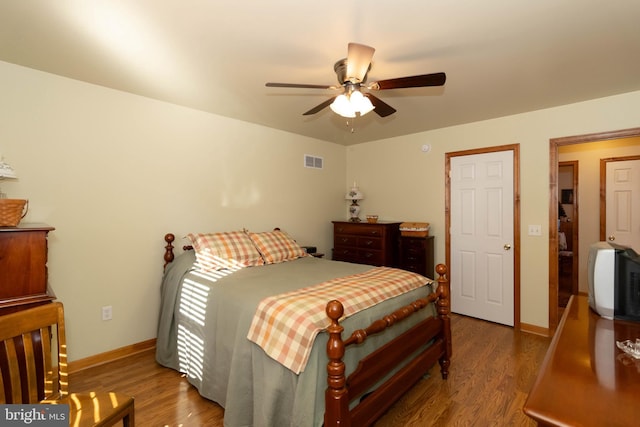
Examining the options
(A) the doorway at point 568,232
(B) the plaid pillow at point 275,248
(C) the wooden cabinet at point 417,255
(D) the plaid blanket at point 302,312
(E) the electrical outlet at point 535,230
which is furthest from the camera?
(A) the doorway at point 568,232

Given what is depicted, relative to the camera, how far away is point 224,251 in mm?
2891

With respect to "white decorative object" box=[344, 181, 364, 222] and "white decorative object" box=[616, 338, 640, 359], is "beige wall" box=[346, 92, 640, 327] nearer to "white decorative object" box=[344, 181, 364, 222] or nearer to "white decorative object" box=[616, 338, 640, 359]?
"white decorative object" box=[344, 181, 364, 222]

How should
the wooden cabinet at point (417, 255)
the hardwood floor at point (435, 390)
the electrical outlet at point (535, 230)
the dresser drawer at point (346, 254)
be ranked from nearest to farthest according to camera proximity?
the hardwood floor at point (435, 390) → the electrical outlet at point (535, 230) → the wooden cabinet at point (417, 255) → the dresser drawer at point (346, 254)

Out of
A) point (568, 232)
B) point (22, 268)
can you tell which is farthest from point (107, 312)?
point (568, 232)

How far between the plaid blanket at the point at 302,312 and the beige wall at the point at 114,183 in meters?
1.72

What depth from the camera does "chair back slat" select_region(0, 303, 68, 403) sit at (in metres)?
1.32

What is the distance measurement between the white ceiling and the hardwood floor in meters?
2.41

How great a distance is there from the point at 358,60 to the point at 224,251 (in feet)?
6.53

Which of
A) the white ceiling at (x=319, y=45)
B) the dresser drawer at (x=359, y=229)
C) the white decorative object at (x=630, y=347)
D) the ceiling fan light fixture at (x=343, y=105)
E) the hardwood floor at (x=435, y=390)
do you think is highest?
the white ceiling at (x=319, y=45)

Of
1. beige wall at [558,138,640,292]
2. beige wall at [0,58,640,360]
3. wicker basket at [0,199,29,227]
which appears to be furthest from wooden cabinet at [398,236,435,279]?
wicker basket at [0,199,29,227]

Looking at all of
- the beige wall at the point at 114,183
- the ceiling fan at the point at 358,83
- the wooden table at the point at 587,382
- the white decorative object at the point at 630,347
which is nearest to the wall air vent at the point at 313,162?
the beige wall at the point at 114,183

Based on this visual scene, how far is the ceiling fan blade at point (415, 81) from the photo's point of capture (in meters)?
1.81

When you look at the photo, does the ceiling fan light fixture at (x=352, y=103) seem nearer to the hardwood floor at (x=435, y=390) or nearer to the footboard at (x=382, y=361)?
the footboard at (x=382, y=361)

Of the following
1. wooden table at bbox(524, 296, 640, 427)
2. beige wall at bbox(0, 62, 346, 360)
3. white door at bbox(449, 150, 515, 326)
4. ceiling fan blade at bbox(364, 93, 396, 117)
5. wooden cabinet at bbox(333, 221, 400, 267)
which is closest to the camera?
wooden table at bbox(524, 296, 640, 427)
